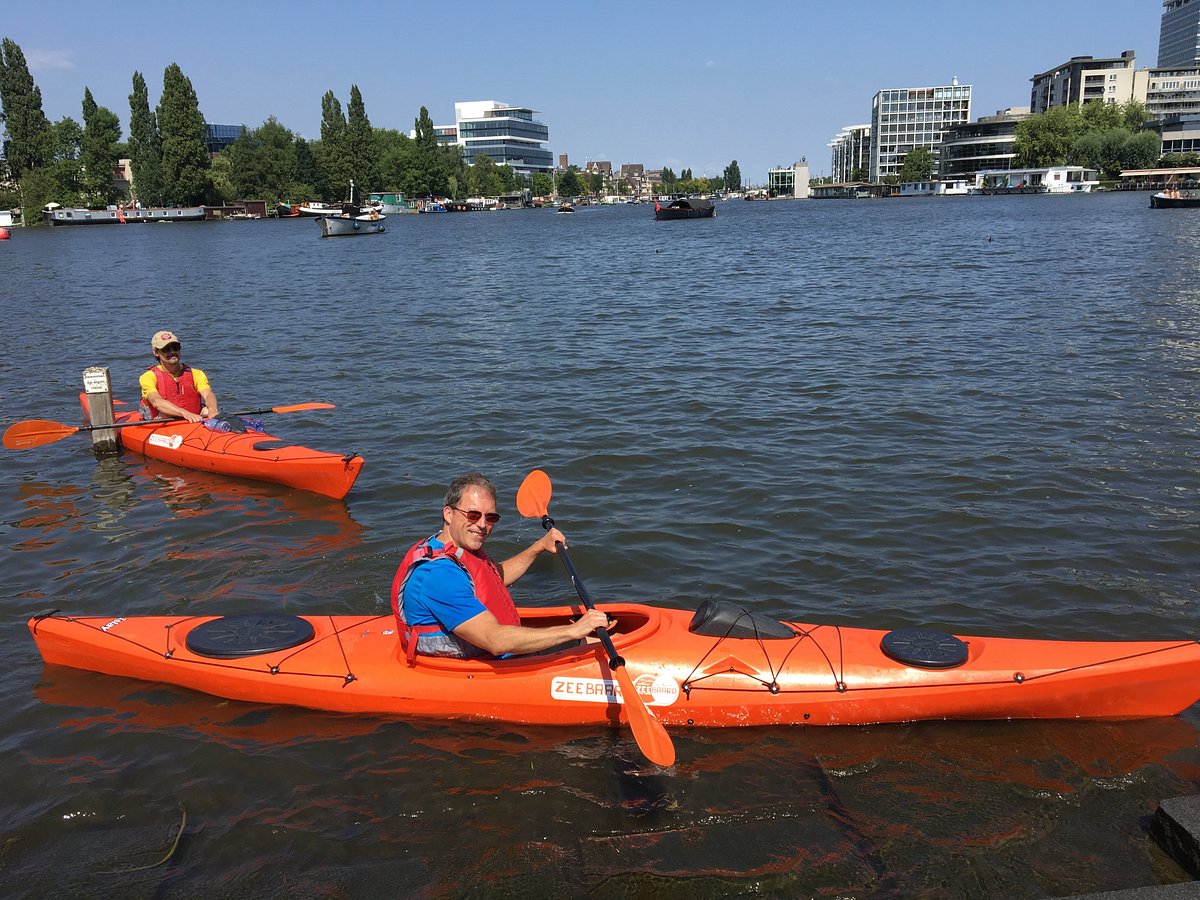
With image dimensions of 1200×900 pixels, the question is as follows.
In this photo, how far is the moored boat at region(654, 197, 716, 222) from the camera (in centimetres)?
7681

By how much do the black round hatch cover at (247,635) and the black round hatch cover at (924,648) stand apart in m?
3.52

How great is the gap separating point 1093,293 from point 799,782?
18.8 metres

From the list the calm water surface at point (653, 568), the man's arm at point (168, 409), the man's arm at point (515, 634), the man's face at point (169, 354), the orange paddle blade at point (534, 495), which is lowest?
the calm water surface at point (653, 568)

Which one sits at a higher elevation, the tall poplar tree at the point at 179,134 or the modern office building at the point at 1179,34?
the modern office building at the point at 1179,34

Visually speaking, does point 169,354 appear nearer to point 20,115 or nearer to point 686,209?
point 686,209

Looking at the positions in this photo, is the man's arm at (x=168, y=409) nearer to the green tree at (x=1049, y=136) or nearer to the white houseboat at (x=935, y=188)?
the green tree at (x=1049, y=136)

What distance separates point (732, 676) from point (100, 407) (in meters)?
8.69

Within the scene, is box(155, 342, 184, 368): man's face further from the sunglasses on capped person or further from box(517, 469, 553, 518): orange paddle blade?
the sunglasses on capped person

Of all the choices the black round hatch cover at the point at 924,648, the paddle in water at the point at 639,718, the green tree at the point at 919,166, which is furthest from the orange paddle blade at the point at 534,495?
the green tree at the point at 919,166

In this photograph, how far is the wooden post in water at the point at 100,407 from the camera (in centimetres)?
1009

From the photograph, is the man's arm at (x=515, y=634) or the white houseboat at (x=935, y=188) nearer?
the man's arm at (x=515, y=634)

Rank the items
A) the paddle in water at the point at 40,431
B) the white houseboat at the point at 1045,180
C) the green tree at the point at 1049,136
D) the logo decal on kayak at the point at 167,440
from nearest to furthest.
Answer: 1. the logo decal on kayak at the point at 167,440
2. the paddle in water at the point at 40,431
3. the white houseboat at the point at 1045,180
4. the green tree at the point at 1049,136

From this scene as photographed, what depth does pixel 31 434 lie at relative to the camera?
1001 cm

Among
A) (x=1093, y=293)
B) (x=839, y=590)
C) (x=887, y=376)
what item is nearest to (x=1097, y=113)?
(x=1093, y=293)
